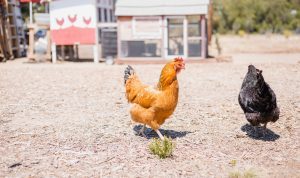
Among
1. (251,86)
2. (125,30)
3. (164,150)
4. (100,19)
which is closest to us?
(164,150)

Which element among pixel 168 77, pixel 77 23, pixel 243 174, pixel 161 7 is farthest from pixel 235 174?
pixel 77 23

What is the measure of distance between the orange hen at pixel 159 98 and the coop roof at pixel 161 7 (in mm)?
12018

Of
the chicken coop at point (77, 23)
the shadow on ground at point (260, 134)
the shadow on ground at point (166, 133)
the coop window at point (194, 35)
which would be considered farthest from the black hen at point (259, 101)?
the chicken coop at point (77, 23)

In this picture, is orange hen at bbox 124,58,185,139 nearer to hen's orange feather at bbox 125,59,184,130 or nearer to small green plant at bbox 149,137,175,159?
hen's orange feather at bbox 125,59,184,130

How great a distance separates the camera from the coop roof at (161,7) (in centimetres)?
1755

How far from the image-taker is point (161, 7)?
701 inches

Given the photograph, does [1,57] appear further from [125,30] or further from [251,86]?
[251,86]

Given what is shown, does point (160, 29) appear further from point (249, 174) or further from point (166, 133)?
point (249, 174)

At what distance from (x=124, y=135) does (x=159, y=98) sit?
1.09 m

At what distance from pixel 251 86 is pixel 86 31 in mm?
13281

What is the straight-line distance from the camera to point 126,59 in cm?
1812

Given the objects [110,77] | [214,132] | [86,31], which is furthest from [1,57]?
[214,132]

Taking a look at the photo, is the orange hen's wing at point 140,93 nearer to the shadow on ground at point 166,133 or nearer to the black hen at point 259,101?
the shadow on ground at point 166,133

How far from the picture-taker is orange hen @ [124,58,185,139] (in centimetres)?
588
